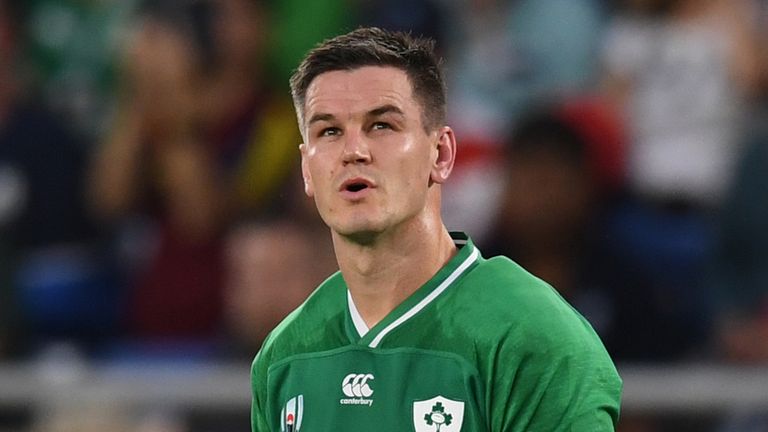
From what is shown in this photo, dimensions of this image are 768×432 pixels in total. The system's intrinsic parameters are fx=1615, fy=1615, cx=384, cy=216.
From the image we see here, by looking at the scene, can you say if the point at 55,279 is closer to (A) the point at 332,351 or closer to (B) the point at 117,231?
(B) the point at 117,231

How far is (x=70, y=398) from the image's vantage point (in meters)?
6.90

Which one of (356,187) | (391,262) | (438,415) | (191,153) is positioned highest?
(191,153)

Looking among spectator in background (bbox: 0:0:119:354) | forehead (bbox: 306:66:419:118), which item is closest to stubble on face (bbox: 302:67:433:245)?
forehead (bbox: 306:66:419:118)

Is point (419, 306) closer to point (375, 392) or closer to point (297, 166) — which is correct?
point (375, 392)

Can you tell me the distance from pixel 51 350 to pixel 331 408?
434cm

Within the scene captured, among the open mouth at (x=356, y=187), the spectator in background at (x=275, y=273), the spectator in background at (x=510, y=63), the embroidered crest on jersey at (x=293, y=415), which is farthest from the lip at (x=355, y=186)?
the spectator in background at (x=510, y=63)

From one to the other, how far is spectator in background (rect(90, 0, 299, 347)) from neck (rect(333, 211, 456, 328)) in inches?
153

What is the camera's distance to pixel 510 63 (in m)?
7.78

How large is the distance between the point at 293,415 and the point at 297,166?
3952 millimetres

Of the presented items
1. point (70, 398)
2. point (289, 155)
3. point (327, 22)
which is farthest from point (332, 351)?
point (327, 22)

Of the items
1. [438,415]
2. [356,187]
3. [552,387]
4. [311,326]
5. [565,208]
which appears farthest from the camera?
[565,208]

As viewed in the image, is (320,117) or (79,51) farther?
(79,51)

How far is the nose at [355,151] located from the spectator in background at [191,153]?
4.04 m

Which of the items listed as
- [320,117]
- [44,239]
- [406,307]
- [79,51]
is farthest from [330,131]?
[79,51]
